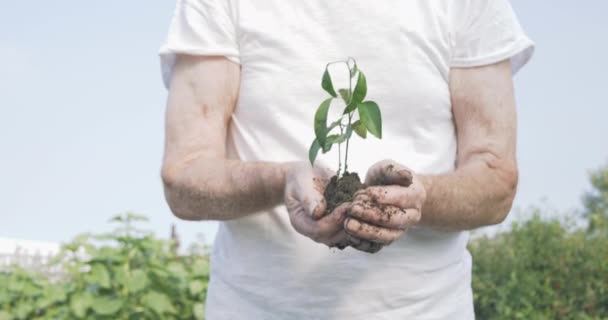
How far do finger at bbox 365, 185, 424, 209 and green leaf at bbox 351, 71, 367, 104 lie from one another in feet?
0.82

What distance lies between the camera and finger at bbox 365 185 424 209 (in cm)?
192

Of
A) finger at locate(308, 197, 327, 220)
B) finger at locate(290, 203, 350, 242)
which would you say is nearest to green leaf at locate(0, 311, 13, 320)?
finger at locate(290, 203, 350, 242)

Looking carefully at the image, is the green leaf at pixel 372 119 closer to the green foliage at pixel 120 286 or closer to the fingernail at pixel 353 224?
the fingernail at pixel 353 224

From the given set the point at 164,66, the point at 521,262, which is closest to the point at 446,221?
the point at 164,66

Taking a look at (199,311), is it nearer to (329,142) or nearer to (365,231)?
(329,142)

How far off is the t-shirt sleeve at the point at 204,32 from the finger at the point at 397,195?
863 millimetres

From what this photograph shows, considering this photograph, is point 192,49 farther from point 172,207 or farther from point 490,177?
point 490,177

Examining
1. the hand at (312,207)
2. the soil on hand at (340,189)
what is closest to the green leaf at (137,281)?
the hand at (312,207)

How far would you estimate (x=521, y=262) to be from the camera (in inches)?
238

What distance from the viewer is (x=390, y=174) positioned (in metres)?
1.98

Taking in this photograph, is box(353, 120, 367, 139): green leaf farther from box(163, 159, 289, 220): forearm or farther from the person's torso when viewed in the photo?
the person's torso

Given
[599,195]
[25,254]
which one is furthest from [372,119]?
[599,195]

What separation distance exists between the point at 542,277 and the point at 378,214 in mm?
4421

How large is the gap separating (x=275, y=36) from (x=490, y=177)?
29.4 inches
